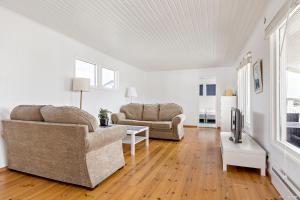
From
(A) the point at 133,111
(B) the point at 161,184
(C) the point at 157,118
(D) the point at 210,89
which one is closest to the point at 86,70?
(A) the point at 133,111

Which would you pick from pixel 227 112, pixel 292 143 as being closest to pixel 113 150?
pixel 292 143

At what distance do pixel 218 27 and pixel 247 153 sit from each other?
2.18 metres

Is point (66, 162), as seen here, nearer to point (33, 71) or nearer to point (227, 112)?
point (33, 71)

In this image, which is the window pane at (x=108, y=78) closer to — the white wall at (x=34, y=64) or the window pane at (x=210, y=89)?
the white wall at (x=34, y=64)

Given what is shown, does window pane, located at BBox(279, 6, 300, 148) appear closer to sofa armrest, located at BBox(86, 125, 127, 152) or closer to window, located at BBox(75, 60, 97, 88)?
sofa armrest, located at BBox(86, 125, 127, 152)

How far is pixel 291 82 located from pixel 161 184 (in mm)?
1915

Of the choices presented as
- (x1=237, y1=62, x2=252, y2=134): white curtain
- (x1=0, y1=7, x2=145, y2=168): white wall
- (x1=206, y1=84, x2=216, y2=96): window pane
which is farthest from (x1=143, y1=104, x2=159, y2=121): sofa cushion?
(x1=206, y1=84, x2=216, y2=96): window pane

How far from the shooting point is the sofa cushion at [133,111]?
5.18m

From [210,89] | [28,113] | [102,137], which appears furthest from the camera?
[210,89]

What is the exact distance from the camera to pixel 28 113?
87.1 inches

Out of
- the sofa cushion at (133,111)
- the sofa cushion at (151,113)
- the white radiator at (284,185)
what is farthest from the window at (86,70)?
the white radiator at (284,185)

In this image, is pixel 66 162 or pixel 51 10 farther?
pixel 51 10

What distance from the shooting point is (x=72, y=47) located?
12.1 ft

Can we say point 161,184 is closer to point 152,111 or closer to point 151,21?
point 151,21
